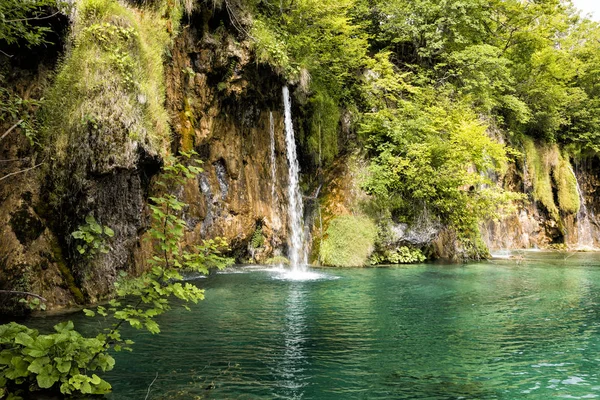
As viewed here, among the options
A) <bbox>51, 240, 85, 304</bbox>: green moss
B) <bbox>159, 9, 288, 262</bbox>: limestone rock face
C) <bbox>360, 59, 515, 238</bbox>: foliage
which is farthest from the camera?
<bbox>360, 59, 515, 238</bbox>: foliage

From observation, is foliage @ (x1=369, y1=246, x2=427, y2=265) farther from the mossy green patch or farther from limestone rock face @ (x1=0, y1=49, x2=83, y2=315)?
the mossy green patch

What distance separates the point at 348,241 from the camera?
1627 cm

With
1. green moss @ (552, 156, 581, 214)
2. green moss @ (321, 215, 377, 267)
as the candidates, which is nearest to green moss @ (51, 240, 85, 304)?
green moss @ (321, 215, 377, 267)

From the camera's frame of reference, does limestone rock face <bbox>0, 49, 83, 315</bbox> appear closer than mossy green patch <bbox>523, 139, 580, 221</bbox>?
Yes

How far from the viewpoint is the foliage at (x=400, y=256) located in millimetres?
16753

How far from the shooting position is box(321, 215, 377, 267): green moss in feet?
52.5

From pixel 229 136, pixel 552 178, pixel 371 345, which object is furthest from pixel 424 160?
pixel 552 178

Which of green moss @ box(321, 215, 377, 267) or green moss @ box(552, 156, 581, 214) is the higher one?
green moss @ box(552, 156, 581, 214)

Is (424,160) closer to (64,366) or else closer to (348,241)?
(348,241)

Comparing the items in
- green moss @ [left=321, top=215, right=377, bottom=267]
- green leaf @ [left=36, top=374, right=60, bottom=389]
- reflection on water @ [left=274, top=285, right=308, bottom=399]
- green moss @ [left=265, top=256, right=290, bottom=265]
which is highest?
green moss @ [left=321, top=215, right=377, bottom=267]

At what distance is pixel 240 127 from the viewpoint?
15.5 m

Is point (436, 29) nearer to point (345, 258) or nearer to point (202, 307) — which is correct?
point (345, 258)

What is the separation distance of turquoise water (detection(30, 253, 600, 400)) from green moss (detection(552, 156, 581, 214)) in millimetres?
20266

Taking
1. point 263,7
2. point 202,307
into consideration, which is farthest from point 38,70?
point 263,7
